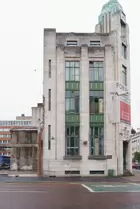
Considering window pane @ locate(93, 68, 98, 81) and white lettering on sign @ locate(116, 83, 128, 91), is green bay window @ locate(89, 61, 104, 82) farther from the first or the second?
white lettering on sign @ locate(116, 83, 128, 91)

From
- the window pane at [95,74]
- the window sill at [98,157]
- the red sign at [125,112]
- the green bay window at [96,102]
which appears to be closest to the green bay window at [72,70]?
the window pane at [95,74]

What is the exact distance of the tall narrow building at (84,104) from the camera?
42.7 meters

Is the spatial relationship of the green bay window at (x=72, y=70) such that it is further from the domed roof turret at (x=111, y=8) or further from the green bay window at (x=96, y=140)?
the domed roof turret at (x=111, y=8)

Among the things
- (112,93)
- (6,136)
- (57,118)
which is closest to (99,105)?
(112,93)

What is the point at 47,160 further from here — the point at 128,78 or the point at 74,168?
the point at 128,78

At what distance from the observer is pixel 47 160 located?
42594mm

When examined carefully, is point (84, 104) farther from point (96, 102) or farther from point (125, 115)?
point (125, 115)

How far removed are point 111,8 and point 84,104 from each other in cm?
1319

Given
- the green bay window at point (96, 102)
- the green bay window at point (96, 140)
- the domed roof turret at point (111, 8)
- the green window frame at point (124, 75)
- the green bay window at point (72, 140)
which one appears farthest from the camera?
the domed roof turret at point (111, 8)

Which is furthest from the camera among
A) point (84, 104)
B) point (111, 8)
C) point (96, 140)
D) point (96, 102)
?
point (111, 8)

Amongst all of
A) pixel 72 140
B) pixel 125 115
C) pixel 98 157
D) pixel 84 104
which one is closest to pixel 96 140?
pixel 98 157

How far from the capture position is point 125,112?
45.8 meters

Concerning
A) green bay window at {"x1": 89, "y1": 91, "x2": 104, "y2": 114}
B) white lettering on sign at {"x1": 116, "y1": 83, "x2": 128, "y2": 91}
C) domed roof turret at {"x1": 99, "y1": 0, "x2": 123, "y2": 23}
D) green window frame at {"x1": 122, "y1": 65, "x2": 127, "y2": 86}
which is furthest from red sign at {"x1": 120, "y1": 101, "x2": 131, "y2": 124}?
domed roof turret at {"x1": 99, "y1": 0, "x2": 123, "y2": 23}

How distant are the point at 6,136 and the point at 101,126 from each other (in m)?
111
